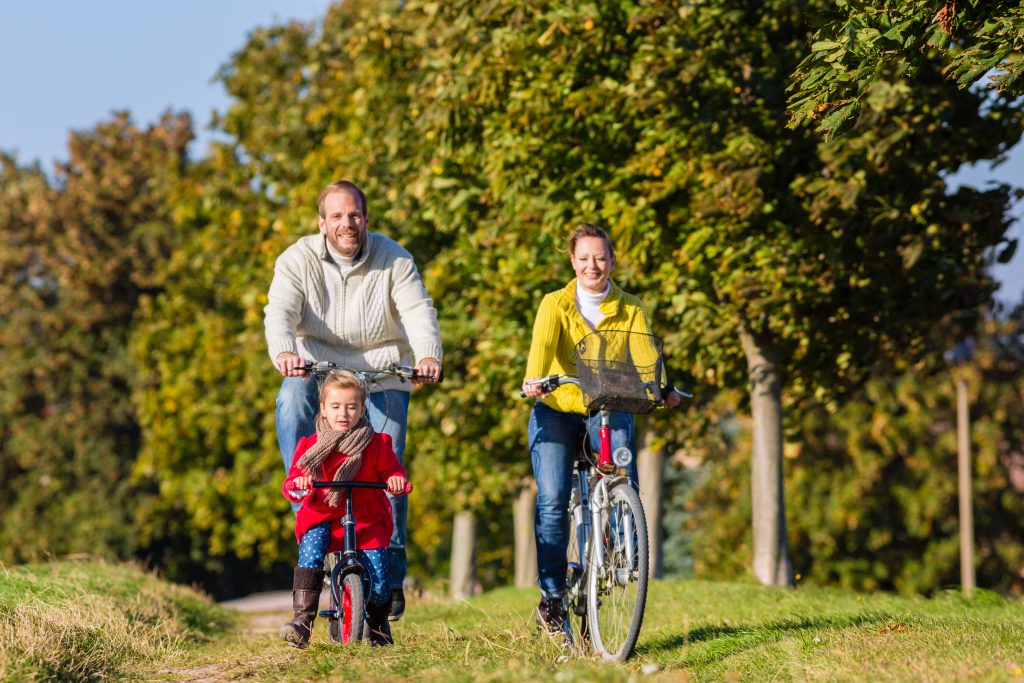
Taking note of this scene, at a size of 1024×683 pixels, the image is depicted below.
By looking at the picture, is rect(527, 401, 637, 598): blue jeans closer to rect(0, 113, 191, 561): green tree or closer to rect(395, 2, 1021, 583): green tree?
rect(395, 2, 1021, 583): green tree

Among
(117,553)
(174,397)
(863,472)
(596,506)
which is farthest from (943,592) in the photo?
(117,553)

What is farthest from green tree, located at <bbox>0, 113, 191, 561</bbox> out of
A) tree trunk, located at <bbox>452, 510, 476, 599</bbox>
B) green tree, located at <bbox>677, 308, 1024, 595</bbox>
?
green tree, located at <bbox>677, 308, 1024, 595</bbox>

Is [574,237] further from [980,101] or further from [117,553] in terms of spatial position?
[117,553]

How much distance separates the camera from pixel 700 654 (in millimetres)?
6582

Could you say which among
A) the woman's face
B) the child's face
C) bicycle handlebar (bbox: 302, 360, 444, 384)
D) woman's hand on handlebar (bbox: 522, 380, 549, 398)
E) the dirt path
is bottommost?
the dirt path

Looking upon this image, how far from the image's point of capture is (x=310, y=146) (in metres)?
23.1

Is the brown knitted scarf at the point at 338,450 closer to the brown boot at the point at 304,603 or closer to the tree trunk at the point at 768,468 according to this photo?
the brown boot at the point at 304,603

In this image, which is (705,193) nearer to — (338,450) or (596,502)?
(596,502)

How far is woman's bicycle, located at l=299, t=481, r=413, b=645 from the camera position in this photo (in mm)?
6340

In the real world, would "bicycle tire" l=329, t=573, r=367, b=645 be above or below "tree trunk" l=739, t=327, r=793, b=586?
below

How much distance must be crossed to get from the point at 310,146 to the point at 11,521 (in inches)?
686

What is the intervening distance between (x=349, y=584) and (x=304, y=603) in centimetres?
28

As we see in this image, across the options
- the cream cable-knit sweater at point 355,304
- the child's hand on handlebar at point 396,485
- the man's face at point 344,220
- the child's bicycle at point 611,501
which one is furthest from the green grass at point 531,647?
the man's face at point 344,220

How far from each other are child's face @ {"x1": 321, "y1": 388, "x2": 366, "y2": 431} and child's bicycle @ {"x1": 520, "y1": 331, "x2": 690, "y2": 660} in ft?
2.71
